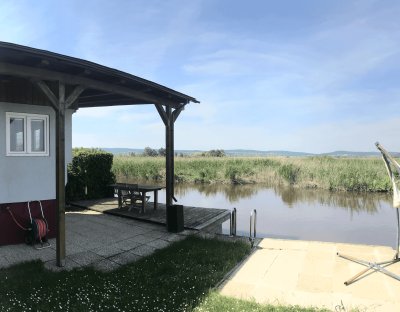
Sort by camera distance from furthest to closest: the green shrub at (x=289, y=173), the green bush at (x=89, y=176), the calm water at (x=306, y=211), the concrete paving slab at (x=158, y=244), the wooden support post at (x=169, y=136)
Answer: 1. the green shrub at (x=289, y=173)
2. the green bush at (x=89, y=176)
3. the calm water at (x=306, y=211)
4. the wooden support post at (x=169, y=136)
5. the concrete paving slab at (x=158, y=244)

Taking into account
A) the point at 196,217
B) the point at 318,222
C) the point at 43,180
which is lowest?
the point at 318,222

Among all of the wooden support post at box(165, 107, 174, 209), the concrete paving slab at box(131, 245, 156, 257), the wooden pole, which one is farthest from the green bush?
the wooden pole

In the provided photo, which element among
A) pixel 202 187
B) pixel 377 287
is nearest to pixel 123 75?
pixel 377 287

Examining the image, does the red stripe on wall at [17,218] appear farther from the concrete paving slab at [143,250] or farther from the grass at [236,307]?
the grass at [236,307]

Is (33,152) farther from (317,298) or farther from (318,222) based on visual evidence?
(318,222)

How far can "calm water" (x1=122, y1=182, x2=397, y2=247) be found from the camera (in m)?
9.91

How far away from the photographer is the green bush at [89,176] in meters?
11.0

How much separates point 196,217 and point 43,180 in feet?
12.0

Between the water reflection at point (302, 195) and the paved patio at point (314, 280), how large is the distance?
8.20m

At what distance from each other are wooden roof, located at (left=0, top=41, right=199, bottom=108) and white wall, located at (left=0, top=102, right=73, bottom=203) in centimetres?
83

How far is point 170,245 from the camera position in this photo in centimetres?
630

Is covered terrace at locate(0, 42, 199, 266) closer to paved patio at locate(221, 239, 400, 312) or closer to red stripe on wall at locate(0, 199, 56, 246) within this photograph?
red stripe on wall at locate(0, 199, 56, 246)

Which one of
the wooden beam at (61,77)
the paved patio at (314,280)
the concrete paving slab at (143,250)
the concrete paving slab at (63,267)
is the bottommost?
the paved patio at (314,280)

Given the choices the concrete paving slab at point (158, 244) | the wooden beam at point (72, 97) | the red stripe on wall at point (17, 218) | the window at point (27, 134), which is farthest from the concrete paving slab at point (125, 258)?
the window at point (27, 134)
